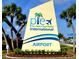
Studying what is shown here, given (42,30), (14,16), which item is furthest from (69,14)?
(14,16)

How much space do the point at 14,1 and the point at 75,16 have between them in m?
1.07

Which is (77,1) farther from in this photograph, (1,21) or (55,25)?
(1,21)

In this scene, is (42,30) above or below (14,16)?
below

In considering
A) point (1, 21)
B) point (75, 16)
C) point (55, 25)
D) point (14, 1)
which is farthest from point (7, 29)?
point (75, 16)

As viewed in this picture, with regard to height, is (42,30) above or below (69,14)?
below

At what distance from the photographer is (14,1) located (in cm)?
448

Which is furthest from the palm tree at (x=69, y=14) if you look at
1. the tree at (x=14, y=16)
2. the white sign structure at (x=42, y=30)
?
the tree at (x=14, y=16)

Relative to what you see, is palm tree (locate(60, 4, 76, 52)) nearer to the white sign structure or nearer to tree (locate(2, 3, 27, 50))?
the white sign structure

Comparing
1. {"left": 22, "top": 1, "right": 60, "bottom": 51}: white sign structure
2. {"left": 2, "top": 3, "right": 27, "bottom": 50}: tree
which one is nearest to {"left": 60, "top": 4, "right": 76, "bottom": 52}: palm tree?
{"left": 22, "top": 1, "right": 60, "bottom": 51}: white sign structure

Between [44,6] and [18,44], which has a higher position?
[44,6]

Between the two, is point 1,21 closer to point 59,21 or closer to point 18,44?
point 18,44

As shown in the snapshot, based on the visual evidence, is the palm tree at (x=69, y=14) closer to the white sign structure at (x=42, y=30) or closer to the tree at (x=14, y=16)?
the white sign structure at (x=42, y=30)

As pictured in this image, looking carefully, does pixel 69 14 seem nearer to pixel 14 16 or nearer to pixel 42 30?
pixel 42 30

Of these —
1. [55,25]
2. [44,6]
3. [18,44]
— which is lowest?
→ [18,44]
